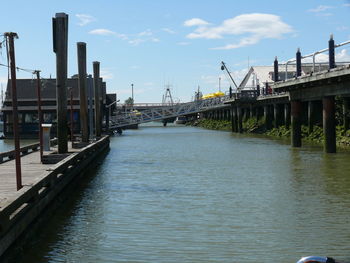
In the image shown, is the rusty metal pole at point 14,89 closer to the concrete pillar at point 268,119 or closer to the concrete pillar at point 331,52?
the concrete pillar at point 331,52

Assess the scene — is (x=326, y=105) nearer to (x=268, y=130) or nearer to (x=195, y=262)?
(x=195, y=262)

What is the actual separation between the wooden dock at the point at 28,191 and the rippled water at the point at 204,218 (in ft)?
1.60

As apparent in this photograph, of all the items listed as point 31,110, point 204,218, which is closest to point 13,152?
point 204,218

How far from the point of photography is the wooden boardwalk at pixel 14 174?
12969 millimetres

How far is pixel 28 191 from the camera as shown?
1135cm

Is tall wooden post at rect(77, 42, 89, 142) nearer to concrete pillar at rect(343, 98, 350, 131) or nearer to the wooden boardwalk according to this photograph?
the wooden boardwalk

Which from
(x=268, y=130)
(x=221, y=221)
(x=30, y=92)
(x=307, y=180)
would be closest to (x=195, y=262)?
(x=221, y=221)

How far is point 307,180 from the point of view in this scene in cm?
1998

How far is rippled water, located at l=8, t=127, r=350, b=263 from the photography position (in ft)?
34.9

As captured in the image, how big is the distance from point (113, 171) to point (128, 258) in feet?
48.2

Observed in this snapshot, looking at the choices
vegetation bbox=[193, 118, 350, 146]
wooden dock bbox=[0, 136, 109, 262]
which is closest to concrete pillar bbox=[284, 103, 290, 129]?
vegetation bbox=[193, 118, 350, 146]

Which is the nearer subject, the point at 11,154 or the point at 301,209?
the point at 301,209

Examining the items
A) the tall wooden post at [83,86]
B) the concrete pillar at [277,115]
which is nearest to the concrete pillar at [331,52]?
the tall wooden post at [83,86]

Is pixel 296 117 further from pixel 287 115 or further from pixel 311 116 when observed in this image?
pixel 287 115
